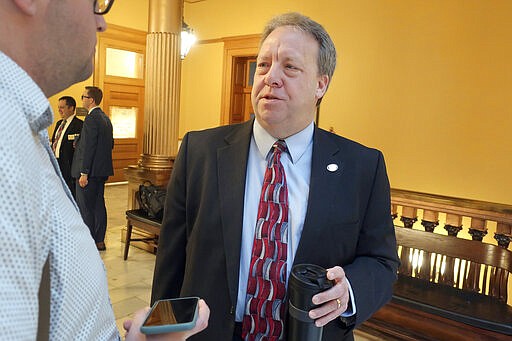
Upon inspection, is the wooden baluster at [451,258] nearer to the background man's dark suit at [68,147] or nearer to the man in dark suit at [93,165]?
the man in dark suit at [93,165]

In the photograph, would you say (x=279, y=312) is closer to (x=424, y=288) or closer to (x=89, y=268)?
(x=89, y=268)

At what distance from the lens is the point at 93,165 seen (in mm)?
4891

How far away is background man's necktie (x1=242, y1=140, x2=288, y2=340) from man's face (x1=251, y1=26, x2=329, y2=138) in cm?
23

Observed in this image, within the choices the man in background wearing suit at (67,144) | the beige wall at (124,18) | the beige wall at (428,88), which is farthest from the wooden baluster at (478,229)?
the beige wall at (124,18)

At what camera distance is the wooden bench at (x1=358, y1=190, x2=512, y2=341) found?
2.73 metres

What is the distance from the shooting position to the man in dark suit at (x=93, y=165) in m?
4.86

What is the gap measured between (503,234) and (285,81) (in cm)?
231

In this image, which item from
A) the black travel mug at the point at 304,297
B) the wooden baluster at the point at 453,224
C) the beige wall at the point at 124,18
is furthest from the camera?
the beige wall at the point at 124,18

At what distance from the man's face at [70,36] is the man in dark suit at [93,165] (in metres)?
4.45

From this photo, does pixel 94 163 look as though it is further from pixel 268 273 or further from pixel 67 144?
pixel 268 273

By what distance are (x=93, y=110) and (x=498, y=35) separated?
16.3ft

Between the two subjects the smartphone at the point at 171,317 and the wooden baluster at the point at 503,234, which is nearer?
the smartphone at the point at 171,317

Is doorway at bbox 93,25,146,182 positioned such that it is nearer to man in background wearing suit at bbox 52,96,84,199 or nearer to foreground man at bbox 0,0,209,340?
man in background wearing suit at bbox 52,96,84,199

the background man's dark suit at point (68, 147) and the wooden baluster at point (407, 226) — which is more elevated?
the background man's dark suit at point (68, 147)
